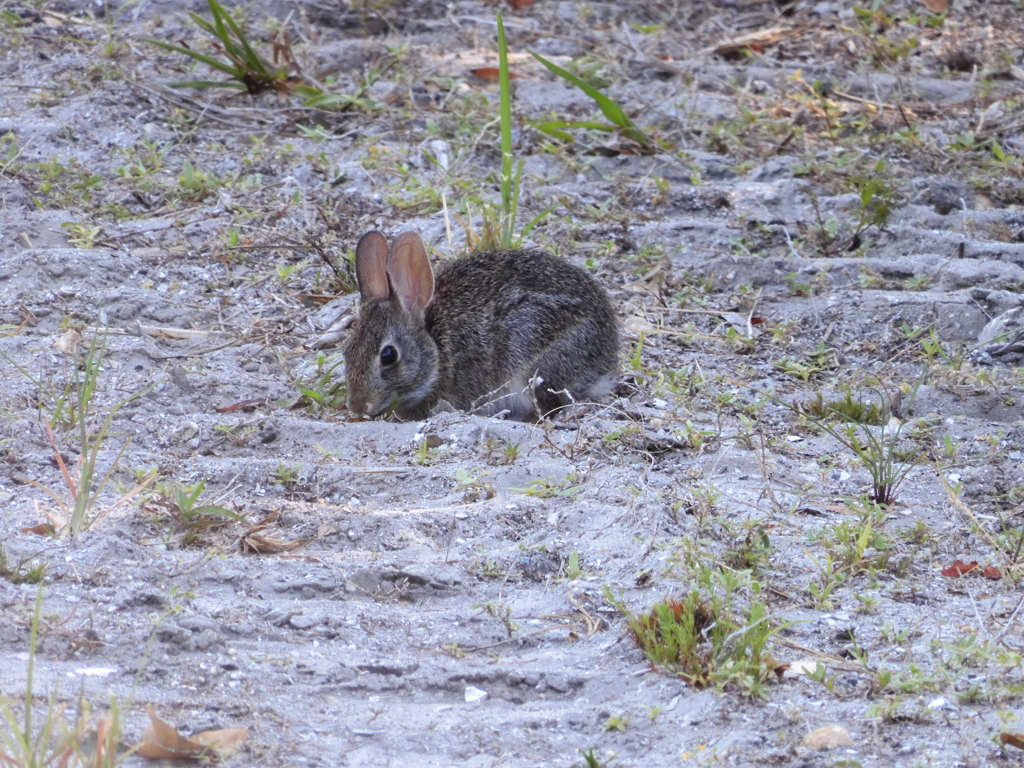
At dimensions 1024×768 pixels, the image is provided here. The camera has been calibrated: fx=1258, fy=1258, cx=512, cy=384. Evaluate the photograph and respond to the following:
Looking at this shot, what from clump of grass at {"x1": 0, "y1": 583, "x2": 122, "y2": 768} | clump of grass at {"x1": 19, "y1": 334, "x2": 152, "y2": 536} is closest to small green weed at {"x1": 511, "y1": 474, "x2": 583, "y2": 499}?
clump of grass at {"x1": 19, "y1": 334, "x2": 152, "y2": 536}

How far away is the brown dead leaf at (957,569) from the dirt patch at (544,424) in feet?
0.11

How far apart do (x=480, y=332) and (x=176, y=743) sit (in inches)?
136

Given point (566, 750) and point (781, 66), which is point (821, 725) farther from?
point (781, 66)

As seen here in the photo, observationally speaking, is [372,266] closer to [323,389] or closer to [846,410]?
[323,389]

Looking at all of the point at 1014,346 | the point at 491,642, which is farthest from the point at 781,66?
the point at 491,642

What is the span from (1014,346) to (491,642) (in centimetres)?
356

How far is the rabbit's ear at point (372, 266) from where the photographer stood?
18.8 ft

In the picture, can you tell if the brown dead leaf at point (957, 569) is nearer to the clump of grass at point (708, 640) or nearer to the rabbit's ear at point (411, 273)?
the clump of grass at point (708, 640)

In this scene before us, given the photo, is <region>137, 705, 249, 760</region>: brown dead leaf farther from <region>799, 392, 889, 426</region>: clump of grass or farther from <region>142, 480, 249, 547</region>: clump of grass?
<region>799, 392, 889, 426</region>: clump of grass

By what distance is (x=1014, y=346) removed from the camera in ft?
19.6

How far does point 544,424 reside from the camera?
5.24 metres

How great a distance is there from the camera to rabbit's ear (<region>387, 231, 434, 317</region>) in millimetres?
5816

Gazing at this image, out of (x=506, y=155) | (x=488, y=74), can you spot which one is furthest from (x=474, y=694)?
(x=488, y=74)

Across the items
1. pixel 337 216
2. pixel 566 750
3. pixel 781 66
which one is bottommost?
pixel 566 750
